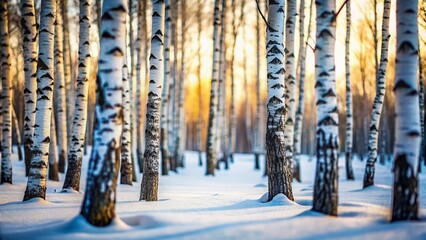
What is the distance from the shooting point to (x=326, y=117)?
4.08 metres

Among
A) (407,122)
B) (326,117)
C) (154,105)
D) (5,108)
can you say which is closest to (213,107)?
(5,108)

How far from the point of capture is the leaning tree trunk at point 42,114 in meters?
5.71

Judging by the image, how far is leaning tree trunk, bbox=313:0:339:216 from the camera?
13.2ft

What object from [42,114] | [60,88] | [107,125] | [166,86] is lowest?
[107,125]

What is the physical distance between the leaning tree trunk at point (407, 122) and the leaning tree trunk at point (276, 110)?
210cm

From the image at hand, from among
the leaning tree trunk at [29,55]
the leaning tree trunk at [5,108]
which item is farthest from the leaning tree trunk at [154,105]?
the leaning tree trunk at [5,108]

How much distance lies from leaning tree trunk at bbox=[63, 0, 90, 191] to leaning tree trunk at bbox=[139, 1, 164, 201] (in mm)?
1960

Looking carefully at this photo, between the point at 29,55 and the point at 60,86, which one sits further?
the point at 60,86

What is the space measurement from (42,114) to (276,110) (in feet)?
13.3

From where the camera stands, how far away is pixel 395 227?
11.1 ft

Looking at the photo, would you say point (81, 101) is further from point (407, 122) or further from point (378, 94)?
point (378, 94)

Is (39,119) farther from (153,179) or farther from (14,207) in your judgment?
(153,179)

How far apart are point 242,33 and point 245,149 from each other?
26654mm

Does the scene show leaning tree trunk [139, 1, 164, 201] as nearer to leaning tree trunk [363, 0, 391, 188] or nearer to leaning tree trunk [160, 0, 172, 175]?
leaning tree trunk [160, 0, 172, 175]
